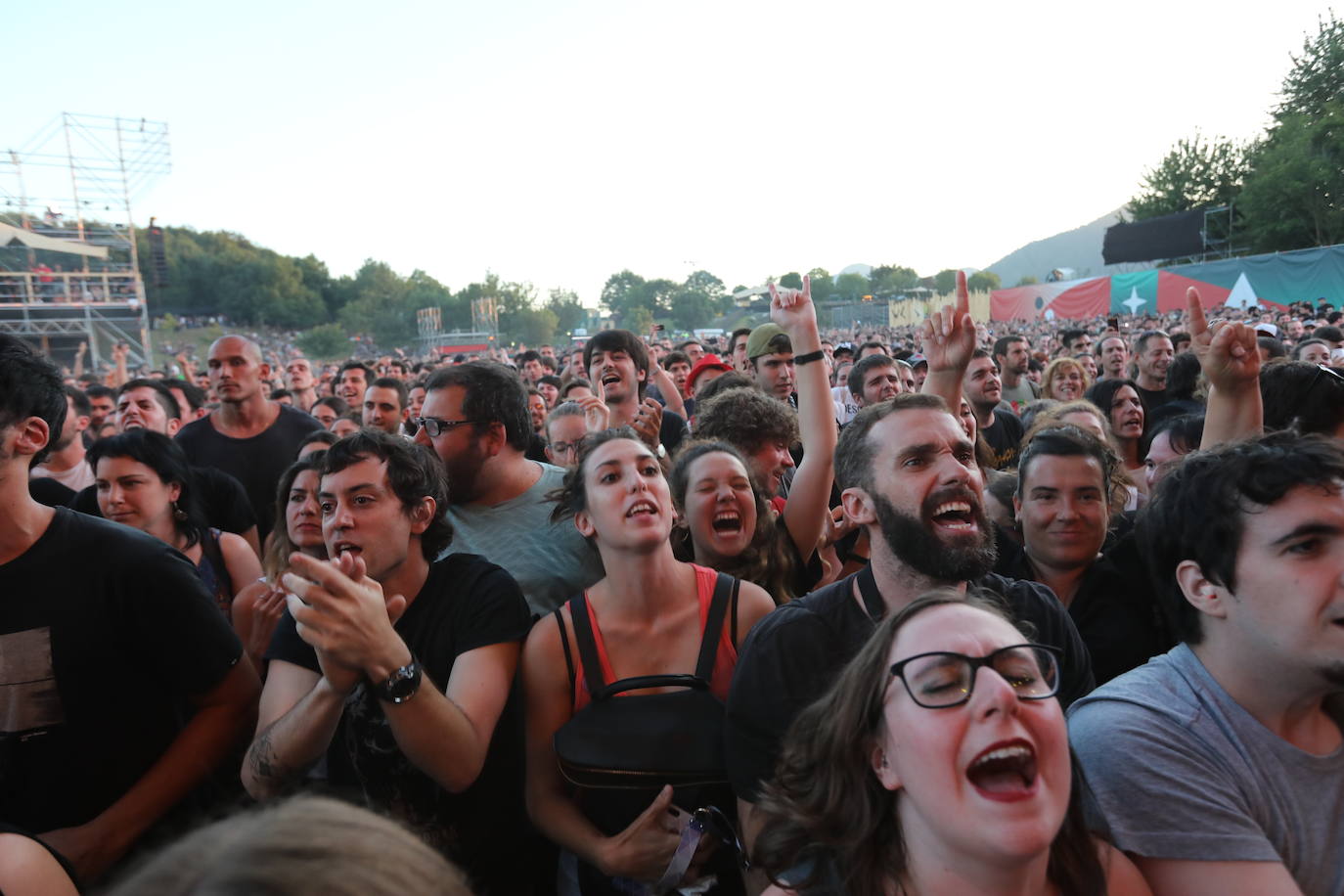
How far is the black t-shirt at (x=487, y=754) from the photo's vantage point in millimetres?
2266

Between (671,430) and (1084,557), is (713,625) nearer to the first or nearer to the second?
(1084,557)

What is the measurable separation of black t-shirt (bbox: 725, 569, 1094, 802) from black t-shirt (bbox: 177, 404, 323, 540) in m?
3.90

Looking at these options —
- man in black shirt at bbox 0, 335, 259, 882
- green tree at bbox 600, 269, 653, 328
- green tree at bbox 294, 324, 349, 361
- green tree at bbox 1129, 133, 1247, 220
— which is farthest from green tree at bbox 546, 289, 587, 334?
man in black shirt at bbox 0, 335, 259, 882

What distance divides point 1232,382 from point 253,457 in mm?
5145

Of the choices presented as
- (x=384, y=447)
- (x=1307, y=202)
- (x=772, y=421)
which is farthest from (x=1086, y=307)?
(x=384, y=447)

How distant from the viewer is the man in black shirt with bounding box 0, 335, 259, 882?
2094 millimetres

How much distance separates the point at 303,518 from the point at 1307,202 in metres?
44.3

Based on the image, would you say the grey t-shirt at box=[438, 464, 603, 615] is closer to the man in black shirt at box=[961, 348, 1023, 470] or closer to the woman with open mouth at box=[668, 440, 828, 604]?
the woman with open mouth at box=[668, 440, 828, 604]

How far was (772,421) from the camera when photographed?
4027 mm

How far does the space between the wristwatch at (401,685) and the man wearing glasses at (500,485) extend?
1.05 m

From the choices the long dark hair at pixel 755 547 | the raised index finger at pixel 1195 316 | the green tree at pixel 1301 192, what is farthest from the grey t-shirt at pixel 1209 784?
the green tree at pixel 1301 192

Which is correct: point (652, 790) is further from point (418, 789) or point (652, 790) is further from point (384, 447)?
point (384, 447)

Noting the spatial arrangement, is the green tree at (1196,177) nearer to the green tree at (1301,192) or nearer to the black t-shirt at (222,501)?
the green tree at (1301,192)

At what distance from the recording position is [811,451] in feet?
10.6
